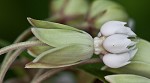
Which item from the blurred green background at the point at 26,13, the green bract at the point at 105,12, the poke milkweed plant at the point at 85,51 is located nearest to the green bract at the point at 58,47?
the poke milkweed plant at the point at 85,51

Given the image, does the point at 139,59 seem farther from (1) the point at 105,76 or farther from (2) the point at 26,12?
(2) the point at 26,12

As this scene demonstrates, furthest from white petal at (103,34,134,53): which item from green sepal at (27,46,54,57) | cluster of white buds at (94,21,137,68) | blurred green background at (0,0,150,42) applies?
blurred green background at (0,0,150,42)

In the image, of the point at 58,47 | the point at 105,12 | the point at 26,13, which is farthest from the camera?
the point at 26,13

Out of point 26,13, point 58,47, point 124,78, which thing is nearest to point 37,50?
point 58,47

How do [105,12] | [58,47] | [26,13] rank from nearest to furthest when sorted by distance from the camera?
[58,47] < [105,12] < [26,13]

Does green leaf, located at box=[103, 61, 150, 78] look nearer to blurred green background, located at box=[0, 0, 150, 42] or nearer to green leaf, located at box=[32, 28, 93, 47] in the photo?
green leaf, located at box=[32, 28, 93, 47]

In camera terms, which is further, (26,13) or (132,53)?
(26,13)

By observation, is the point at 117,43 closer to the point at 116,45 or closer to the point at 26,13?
the point at 116,45
